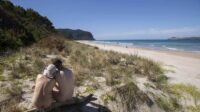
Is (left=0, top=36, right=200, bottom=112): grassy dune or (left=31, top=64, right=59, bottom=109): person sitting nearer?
(left=31, top=64, right=59, bottom=109): person sitting

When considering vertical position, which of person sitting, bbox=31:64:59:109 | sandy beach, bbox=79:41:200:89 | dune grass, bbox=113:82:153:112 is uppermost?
person sitting, bbox=31:64:59:109

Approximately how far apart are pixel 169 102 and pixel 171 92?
69cm

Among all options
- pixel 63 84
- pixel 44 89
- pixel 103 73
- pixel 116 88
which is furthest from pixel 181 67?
pixel 44 89

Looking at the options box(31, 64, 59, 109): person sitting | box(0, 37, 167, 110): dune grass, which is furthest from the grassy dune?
box(31, 64, 59, 109): person sitting

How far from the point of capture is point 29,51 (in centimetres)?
999

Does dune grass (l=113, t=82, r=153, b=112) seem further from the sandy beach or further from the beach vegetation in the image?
the sandy beach

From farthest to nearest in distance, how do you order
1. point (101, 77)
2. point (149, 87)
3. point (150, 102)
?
1. point (101, 77)
2. point (149, 87)
3. point (150, 102)

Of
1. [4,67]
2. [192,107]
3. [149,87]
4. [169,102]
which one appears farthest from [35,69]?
[192,107]

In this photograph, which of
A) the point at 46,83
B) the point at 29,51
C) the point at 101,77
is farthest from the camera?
the point at 29,51

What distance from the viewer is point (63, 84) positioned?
4.56 metres

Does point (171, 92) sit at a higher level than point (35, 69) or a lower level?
lower

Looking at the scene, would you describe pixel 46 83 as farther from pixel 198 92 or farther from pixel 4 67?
pixel 198 92

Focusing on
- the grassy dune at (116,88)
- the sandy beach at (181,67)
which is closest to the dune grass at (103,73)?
the grassy dune at (116,88)

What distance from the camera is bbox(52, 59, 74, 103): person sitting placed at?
448cm
